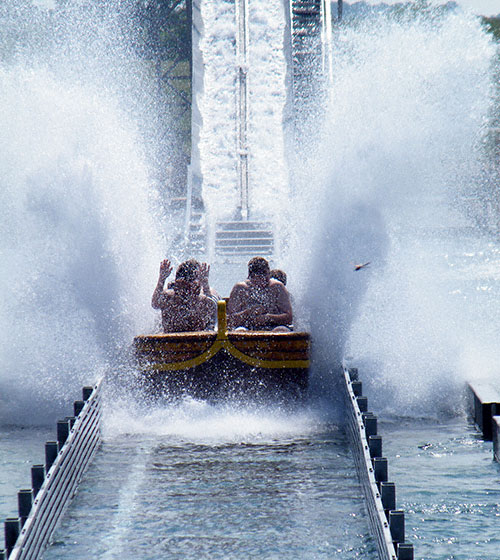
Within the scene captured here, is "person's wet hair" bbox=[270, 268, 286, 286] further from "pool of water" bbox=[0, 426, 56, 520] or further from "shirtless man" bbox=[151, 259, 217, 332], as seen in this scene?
"pool of water" bbox=[0, 426, 56, 520]

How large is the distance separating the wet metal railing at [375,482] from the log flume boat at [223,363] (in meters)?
0.65

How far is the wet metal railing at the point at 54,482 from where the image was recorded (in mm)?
4480

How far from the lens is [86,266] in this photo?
396 inches

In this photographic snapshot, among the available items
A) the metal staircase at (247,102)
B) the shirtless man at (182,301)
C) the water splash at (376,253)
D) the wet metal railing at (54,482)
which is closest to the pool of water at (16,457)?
the wet metal railing at (54,482)

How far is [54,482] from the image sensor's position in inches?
212

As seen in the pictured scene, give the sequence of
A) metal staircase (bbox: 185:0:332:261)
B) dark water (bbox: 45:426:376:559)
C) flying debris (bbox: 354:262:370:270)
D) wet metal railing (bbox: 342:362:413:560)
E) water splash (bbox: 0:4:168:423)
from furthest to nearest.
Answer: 1. metal staircase (bbox: 185:0:332:261)
2. flying debris (bbox: 354:262:370:270)
3. water splash (bbox: 0:4:168:423)
4. dark water (bbox: 45:426:376:559)
5. wet metal railing (bbox: 342:362:413:560)

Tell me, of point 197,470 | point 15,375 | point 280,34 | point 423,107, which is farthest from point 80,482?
point 280,34

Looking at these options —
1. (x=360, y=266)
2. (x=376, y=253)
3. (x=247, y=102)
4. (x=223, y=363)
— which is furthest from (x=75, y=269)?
(x=247, y=102)

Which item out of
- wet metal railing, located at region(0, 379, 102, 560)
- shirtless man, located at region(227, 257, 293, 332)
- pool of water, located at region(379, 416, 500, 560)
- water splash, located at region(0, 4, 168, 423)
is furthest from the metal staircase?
wet metal railing, located at region(0, 379, 102, 560)

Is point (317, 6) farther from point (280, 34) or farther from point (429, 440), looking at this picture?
point (429, 440)

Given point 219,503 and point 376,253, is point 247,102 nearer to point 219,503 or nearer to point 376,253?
point 376,253

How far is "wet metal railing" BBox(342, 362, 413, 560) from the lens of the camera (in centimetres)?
445

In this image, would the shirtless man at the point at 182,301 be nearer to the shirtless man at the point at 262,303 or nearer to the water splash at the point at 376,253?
the shirtless man at the point at 262,303

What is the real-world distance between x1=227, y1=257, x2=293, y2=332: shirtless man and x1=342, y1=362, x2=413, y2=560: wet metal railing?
1322 millimetres
